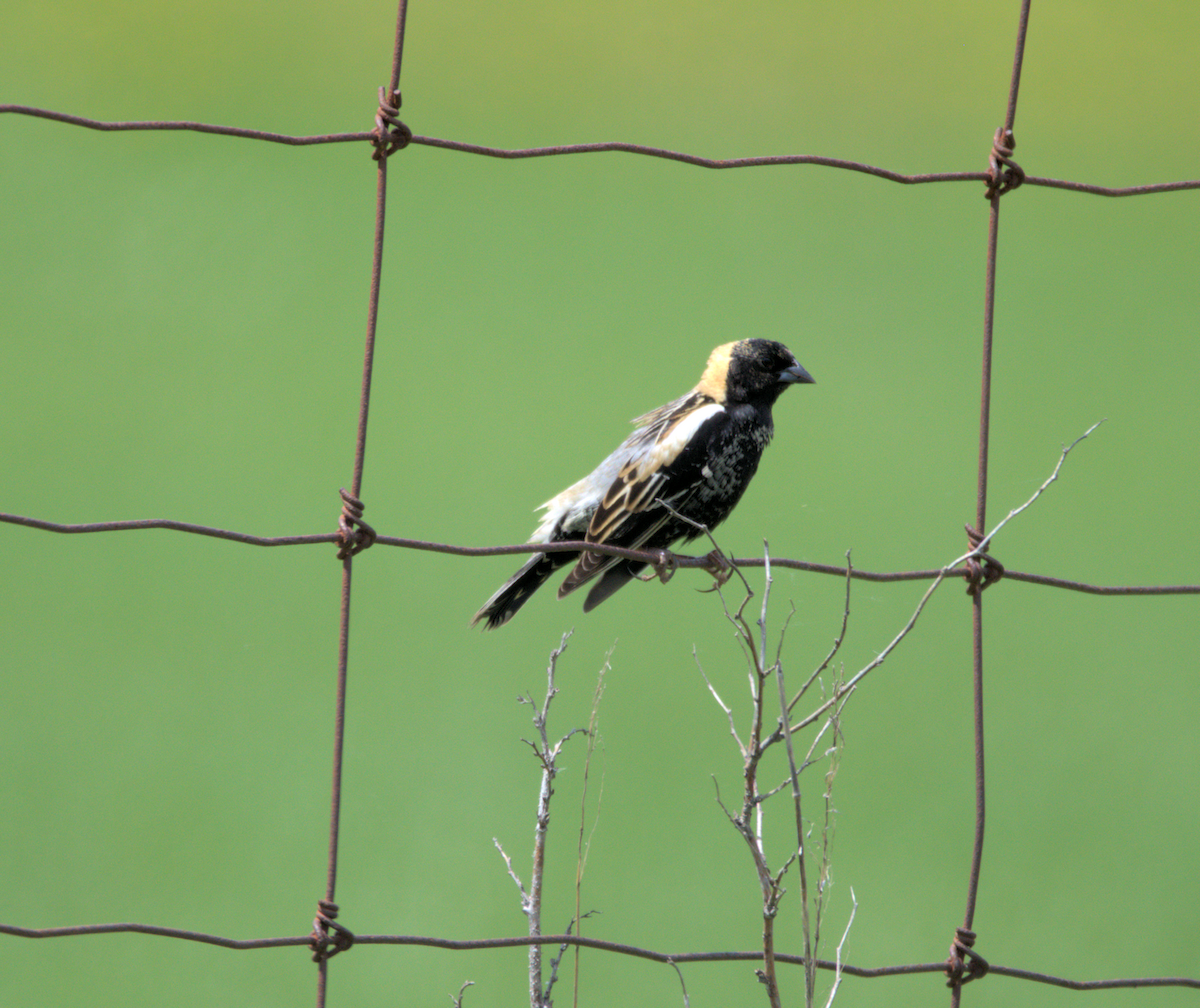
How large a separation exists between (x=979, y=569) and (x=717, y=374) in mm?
970

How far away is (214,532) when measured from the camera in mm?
1706

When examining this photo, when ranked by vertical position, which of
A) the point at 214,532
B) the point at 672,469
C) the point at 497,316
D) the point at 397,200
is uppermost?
the point at 397,200

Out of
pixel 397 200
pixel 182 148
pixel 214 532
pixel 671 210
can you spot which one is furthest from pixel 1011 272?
pixel 214 532

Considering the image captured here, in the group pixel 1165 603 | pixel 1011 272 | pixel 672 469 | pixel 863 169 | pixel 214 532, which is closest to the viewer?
pixel 214 532

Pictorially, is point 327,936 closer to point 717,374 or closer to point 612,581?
point 612,581

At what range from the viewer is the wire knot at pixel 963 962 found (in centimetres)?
182

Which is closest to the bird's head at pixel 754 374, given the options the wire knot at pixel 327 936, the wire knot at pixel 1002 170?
the wire knot at pixel 1002 170

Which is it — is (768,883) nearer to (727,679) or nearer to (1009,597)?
(727,679)

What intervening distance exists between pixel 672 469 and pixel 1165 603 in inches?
334

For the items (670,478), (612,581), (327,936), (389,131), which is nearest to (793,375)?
(670,478)

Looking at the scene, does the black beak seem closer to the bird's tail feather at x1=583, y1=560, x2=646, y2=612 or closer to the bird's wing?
the bird's wing

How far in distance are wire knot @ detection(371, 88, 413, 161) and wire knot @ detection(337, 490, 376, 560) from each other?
1.55 feet

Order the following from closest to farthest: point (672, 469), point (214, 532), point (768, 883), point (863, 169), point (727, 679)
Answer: point (768, 883) → point (214, 532) → point (863, 169) → point (672, 469) → point (727, 679)

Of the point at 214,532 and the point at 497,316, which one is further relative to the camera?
the point at 497,316
